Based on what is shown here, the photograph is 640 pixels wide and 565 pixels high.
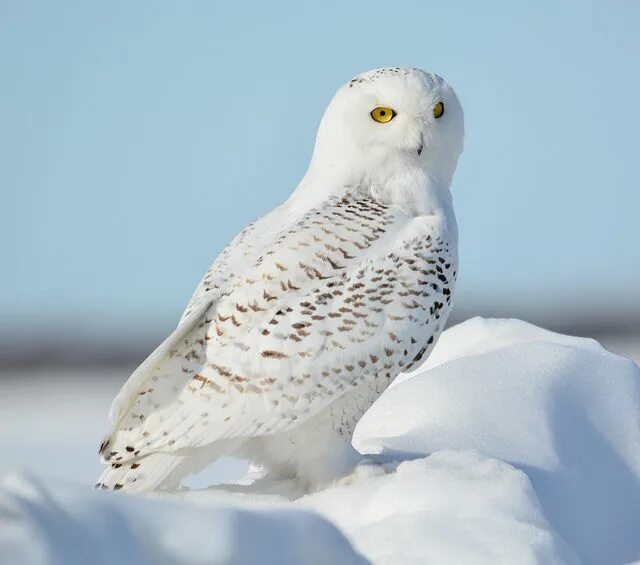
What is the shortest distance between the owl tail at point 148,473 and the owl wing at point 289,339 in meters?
0.04

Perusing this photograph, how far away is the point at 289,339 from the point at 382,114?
89 cm

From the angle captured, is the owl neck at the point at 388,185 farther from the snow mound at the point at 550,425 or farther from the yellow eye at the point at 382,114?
the snow mound at the point at 550,425

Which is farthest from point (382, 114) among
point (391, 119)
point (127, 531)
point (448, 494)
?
point (127, 531)

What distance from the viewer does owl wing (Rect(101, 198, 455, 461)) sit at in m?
3.78

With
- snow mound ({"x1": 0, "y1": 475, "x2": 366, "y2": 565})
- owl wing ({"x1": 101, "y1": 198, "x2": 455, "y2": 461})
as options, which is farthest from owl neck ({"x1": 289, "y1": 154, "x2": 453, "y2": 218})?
snow mound ({"x1": 0, "y1": 475, "x2": 366, "y2": 565})

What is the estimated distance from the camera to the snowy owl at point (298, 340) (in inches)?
149

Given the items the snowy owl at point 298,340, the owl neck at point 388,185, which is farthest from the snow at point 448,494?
the owl neck at point 388,185

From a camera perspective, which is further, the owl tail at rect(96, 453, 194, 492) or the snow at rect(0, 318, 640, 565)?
the owl tail at rect(96, 453, 194, 492)

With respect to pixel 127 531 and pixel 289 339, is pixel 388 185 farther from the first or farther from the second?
pixel 127 531

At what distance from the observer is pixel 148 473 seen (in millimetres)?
3807

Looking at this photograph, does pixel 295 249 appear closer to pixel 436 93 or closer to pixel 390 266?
pixel 390 266

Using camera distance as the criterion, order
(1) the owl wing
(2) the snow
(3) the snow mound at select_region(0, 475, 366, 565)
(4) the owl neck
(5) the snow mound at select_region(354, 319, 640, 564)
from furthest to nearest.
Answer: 1. (4) the owl neck
2. (5) the snow mound at select_region(354, 319, 640, 564)
3. (1) the owl wing
4. (2) the snow
5. (3) the snow mound at select_region(0, 475, 366, 565)

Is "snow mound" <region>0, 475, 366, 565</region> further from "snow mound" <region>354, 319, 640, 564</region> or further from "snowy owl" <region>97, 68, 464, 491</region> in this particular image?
"snow mound" <region>354, 319, 640, 564</region>

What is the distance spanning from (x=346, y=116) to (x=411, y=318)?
76cm
